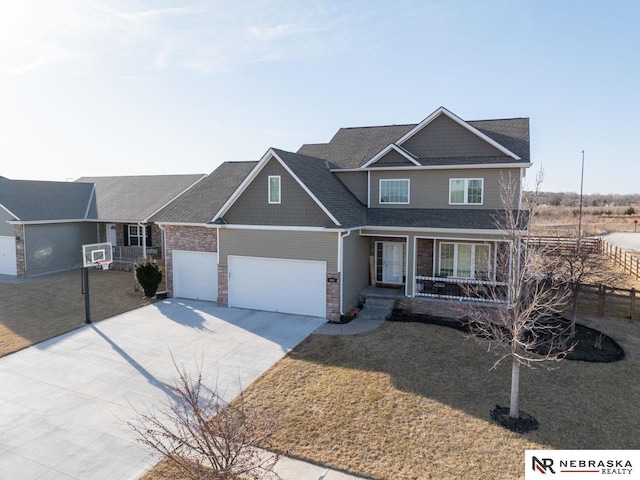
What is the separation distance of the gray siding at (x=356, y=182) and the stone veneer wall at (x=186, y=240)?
6.71 m

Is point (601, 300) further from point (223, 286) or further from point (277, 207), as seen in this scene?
point (223, 286)

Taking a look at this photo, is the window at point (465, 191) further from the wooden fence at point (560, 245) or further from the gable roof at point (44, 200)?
the gable roof at point (44, 200)

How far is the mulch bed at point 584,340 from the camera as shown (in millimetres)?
11773

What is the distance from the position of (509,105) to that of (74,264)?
28.0 m

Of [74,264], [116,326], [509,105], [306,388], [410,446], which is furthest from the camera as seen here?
[74,264]

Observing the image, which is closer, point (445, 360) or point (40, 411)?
point (40, 411)

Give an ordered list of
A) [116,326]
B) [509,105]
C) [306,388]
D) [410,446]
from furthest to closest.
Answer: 1. [509,105]
2. [116,326]
3. [306,388]
4. [410,446]

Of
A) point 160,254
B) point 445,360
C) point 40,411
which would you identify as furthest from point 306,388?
point 160,254

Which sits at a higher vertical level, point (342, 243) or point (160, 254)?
point (342, 243)

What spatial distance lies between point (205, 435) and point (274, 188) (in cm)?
1204

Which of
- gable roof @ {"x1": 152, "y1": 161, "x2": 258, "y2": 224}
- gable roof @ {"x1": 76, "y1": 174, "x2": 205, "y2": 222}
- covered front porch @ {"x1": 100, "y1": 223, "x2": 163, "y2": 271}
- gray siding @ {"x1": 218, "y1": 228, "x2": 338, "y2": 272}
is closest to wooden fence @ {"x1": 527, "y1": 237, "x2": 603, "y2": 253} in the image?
gray siding @ {"x1": 218, "y1": 228, "x2": 338, "y2": 272}

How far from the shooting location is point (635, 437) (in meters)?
7.80

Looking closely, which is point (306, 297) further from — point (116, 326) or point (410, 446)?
point (410, 446)

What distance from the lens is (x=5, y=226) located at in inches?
927
